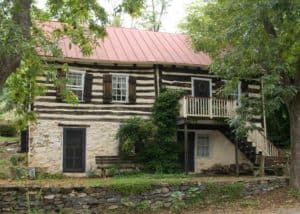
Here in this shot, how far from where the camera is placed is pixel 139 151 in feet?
74.9

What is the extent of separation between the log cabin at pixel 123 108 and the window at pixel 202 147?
5 centimetres

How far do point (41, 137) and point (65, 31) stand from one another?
9185 millimetres

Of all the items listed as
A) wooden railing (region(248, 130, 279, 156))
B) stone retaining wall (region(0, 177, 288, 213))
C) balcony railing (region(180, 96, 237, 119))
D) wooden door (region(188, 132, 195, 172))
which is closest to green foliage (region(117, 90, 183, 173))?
balcony railing (region(180, 96, 237, 119))

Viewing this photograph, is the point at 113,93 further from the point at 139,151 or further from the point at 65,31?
the point at 65,31

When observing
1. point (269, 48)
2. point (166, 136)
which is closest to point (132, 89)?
point (166, 136)

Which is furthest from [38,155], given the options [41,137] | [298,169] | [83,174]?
[298,169]

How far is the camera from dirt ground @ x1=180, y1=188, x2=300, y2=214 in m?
15.4

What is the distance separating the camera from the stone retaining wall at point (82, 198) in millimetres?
14906

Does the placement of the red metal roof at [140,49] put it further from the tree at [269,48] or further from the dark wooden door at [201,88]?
the tree at [269,48]

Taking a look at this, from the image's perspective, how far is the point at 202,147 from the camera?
24578 mm

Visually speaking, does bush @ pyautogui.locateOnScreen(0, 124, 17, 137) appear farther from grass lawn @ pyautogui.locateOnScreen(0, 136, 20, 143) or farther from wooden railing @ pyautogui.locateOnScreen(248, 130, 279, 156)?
wooden railing @ pyautogui.locateOnScreen(248, 130, 279, 156)

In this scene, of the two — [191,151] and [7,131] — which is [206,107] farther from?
[7,131]

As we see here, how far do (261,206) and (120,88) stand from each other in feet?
33.2

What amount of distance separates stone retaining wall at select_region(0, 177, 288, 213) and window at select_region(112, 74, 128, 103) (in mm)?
8189
